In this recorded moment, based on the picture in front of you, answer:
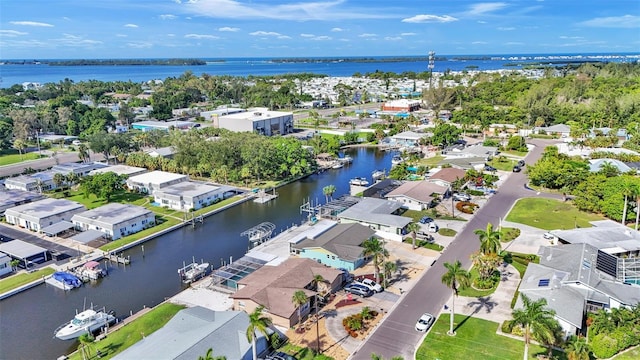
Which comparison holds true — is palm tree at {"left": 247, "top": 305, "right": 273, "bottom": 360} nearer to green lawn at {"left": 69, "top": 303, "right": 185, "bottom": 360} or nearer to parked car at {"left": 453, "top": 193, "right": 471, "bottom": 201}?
green lawn at {"left": 69, "top": 303, "right": 185, "bottom": 360}

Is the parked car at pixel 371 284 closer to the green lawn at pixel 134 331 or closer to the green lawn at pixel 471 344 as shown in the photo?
the green lawn at pixel 471 344

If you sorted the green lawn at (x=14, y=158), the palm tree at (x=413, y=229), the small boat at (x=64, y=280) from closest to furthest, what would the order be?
1. the small boat at (x=64, y=280)
2. the palm tree at (x=413, y=229)
3. the green lawn at (x=14, y=158)

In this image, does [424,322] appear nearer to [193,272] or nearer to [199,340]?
[199,340]

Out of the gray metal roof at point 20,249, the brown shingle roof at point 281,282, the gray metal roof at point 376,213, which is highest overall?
the gray metal roof at point 376,213

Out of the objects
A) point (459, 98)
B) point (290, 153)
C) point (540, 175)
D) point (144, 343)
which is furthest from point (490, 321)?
point (459, 98)

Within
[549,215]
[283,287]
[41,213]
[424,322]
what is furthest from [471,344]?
[41,213]

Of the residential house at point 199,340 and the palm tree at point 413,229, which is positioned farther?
the palm tree at point 413,229

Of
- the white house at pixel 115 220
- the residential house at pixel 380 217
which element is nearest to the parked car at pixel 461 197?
the residential house at pixel 380 217
